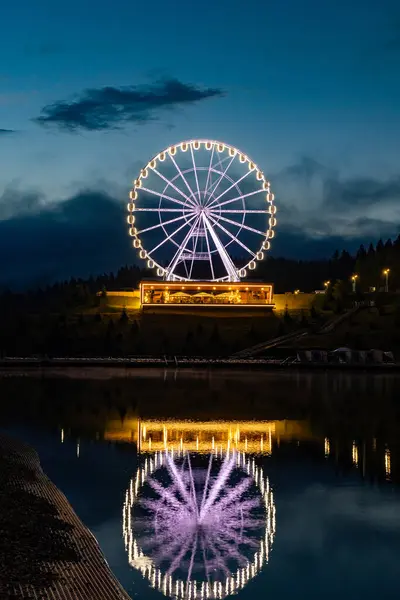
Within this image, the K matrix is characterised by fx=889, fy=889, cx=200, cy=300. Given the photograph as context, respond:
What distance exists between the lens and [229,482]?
24.4 m

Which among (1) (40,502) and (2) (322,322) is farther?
(2) (322,322)

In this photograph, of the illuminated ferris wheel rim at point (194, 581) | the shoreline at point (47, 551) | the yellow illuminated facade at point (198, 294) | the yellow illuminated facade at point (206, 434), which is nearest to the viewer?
the shoreline at point (47, 551)

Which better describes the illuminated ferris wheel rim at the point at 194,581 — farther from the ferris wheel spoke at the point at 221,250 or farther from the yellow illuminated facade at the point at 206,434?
the ferris wheel spoke at the point at 221,250

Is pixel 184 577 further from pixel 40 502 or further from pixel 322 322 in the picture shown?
pixel 322 322

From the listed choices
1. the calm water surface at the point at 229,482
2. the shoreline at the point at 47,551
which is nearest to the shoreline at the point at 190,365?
the calm water surface at the point at 229,482

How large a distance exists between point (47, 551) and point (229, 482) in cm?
918

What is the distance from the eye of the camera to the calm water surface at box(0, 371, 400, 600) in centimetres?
1656

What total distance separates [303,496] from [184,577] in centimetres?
736

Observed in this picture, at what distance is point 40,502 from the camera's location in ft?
64.8

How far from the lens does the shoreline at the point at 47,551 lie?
46.1 feet

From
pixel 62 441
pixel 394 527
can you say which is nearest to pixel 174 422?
pixel 62 441

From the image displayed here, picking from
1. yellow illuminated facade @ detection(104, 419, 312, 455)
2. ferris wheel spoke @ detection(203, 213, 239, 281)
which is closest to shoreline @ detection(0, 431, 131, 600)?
yellow illuminated facade @ detection(104, 419, 312, 455)

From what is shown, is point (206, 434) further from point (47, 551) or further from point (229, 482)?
point (47, 551)

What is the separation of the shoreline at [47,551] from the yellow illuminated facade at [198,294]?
5813 centimetres
